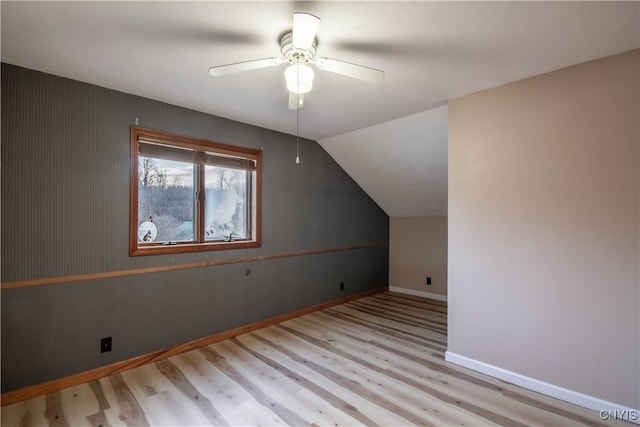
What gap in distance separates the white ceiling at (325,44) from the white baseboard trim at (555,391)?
238 cm

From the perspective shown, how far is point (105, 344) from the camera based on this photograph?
8.37 ft

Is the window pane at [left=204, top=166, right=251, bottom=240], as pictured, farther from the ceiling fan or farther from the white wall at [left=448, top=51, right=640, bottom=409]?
the white wall at [left=448, top=51, right=640, bottom=409]

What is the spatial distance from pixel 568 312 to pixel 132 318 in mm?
3557

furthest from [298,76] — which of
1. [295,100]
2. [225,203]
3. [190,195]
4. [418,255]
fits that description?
[418,255]

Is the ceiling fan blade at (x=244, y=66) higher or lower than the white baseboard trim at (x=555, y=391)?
higher

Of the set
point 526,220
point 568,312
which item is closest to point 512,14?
point 526,220

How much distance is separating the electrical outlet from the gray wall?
3cm

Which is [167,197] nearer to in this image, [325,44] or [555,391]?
[325,44]

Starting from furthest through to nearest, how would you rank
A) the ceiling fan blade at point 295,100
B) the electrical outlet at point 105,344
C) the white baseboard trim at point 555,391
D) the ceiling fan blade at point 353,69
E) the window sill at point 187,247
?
the window sill at point 187,247 → the electrical outlet at point 105,344 → the ceiling fan blade at point 295,100 → the white baseboard trim at point 555,391 → the ceiling fan blade at point 353,69

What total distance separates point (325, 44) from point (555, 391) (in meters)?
2.99

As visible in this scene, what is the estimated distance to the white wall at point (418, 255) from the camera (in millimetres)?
4926

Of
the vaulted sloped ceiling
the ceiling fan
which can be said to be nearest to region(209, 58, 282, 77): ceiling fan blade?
the ceiling fan

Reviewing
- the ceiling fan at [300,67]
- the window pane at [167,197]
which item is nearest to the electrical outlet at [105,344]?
the window pane at [167,197]

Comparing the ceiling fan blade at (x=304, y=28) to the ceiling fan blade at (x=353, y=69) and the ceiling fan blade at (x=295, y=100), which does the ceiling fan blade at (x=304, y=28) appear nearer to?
the ceiling fan blade at (x=353, y=69)
